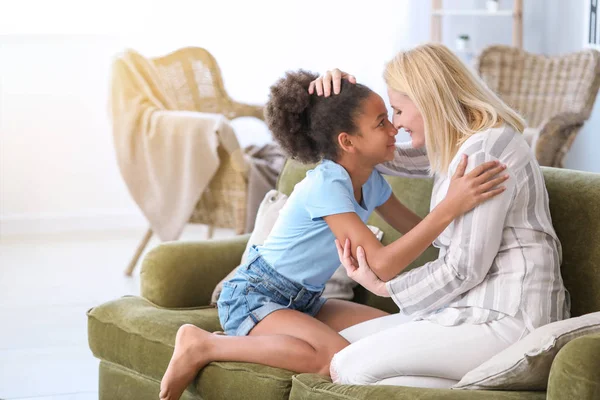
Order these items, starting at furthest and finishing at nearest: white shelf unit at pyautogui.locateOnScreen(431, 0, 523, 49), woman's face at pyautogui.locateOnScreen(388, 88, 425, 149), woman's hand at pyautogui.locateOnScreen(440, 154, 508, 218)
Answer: white shelf unit at pyautogui.locateOnScreen(431, 0, 523, 49) → woman's face at pyautogui.locateOnScreen(388, 88, 425, 149) → woman's hand at pyautogui.locateOnScreen(440, 154, 508, 218)

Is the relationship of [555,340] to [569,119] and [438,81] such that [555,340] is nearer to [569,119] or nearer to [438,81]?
[438,81]

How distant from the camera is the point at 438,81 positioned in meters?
1.75

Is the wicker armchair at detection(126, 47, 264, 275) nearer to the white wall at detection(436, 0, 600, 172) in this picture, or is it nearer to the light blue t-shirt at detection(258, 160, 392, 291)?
the white wall at detection(436, 0, 600, 172)

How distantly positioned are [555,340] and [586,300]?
43 centimetres

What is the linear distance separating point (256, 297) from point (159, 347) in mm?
262

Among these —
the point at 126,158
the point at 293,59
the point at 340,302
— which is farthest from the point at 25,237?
the point at 340,302

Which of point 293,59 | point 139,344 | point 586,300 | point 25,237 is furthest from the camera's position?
point 293,59

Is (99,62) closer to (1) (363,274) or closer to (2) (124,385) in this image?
(2) (124,385)

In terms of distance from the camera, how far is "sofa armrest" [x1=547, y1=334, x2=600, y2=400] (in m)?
1.34

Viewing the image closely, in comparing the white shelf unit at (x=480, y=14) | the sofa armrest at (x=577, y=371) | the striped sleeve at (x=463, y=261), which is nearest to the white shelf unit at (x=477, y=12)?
the white shelf unit at (x=480, y=14)

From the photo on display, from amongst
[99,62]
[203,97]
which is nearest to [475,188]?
[203,97]

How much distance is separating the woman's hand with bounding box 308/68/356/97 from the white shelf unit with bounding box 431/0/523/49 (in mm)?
3555

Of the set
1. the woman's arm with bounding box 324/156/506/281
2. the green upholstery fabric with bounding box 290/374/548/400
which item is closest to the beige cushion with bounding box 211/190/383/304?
the woman's arm with bounding box 324/156/506/281

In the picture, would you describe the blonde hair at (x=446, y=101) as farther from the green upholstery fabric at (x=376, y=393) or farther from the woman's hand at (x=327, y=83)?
the green upholstery fabric at (x=376, y=393)
